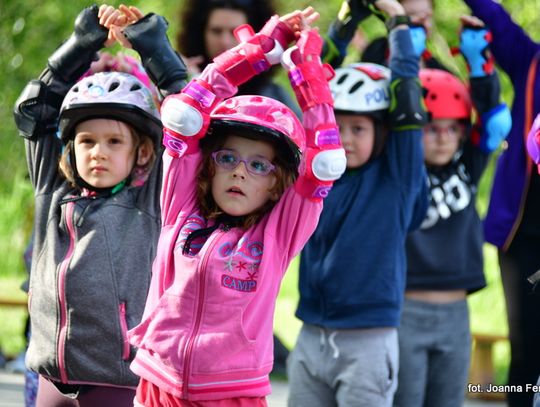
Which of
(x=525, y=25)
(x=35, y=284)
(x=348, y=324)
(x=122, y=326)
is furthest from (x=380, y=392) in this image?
(x=525, y=25)

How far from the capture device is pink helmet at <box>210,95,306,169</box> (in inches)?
177

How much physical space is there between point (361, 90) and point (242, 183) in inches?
57.9

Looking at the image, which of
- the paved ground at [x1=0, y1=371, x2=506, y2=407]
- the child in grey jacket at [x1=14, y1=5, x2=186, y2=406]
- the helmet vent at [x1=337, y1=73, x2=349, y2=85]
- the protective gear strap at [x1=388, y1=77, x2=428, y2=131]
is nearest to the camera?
the child in grey jacket at [x1=14, y1=5, x2=186, y2=406]

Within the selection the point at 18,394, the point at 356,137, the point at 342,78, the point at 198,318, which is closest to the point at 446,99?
the point at 342,78

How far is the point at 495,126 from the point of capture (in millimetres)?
6180

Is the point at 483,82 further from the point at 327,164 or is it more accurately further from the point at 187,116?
the point at 187,116

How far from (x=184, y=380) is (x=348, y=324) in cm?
139

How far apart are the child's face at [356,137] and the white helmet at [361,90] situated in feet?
0.18

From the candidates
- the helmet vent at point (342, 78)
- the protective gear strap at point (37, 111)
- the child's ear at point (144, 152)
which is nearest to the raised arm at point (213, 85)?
the child's ear at point (144, 152)

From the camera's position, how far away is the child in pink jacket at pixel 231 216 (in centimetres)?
439

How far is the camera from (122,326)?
16.2 feet

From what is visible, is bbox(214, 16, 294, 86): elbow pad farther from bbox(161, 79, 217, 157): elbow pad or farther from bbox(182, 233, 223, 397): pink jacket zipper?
bbox(182, 233, 223, 397): pink jacket zipper

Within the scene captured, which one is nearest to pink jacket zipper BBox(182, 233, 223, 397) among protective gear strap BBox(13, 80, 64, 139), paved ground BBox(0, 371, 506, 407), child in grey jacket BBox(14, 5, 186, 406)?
child in grey jacket BBox(14, 5, 186, 406)

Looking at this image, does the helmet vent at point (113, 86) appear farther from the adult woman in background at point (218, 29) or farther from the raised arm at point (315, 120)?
the adult woman in background at point (218, 29)
